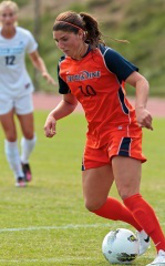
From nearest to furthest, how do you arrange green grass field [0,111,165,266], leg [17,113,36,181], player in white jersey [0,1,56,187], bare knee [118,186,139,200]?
bare knee [118,186,139,200] → green grass field [0,111,165,266] → player in white jersey [0,1,56,187] → leg [17,113,36,181]

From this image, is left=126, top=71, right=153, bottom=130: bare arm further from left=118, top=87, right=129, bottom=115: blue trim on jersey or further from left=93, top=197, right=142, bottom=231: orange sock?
left=93, top=197, right=142, bottom=231: orange sock

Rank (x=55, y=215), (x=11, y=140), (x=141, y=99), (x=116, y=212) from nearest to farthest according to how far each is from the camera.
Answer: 1. (x=141, y=99)
2. (x=116, y=212)
3. (x=55, y=215)
4. (x=11, y=140)

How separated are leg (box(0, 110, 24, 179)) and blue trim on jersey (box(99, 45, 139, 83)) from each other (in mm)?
4630

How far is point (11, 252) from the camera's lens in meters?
6.70

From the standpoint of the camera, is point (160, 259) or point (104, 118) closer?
point (160, 259)

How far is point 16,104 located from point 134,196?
16.5 ft

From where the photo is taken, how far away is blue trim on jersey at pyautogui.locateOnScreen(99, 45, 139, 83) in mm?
6238

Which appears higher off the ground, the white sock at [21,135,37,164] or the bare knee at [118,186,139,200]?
the bare knee at [118,186,139,200]

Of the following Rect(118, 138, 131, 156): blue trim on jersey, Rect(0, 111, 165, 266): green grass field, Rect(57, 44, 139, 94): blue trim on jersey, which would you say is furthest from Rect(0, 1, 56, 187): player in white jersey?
Rect(118, 138, 131, 156): blue trim on jersey

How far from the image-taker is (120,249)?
21.1 feet

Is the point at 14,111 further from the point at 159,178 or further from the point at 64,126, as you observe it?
the point at 64,126

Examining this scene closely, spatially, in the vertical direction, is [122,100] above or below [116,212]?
above

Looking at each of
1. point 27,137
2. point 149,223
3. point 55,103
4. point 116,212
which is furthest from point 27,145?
point 55,103

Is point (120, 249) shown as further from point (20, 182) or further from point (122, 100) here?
point (20, 182)
